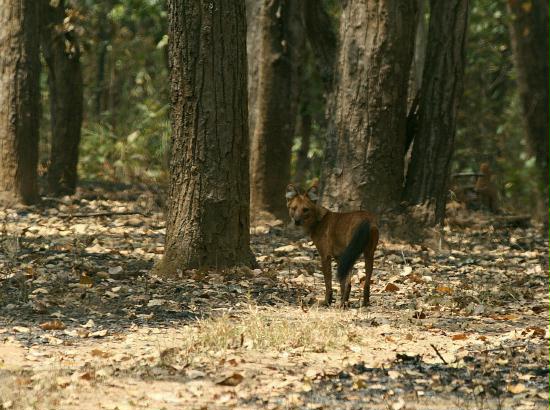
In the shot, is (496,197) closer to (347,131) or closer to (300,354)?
(347,131)

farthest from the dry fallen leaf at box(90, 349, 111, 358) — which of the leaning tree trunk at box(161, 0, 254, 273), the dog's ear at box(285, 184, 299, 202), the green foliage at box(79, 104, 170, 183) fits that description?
the green foliage at box(79, 104, 170, 183)

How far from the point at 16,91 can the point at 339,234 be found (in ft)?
26.6

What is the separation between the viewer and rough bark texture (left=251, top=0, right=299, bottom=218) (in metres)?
15.3

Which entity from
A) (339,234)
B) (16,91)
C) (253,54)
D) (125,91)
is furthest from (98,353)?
(125,91)

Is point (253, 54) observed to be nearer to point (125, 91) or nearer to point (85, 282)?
point (85, 282)

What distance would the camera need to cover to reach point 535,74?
63.7 ft

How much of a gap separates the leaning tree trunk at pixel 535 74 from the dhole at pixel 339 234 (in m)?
10.0

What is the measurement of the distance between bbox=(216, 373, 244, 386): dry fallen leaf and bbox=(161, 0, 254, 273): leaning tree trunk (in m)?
3.93

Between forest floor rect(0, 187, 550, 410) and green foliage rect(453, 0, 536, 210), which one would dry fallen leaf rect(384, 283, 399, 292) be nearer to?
forest floor rect(0, 187, 550, 410)

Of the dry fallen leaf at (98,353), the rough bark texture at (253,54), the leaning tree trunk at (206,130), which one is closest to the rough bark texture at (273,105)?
the rough bark texture at (253,54)

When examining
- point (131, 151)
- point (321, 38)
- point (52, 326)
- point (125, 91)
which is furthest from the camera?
point (125, 91)

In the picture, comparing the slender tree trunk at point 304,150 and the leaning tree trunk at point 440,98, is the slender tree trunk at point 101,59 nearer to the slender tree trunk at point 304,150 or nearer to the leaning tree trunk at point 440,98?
the slender tree trunk at point 304,150

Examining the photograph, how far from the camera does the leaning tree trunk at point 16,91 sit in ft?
51.4

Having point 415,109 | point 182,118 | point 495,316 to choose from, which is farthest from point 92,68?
point 495,316
